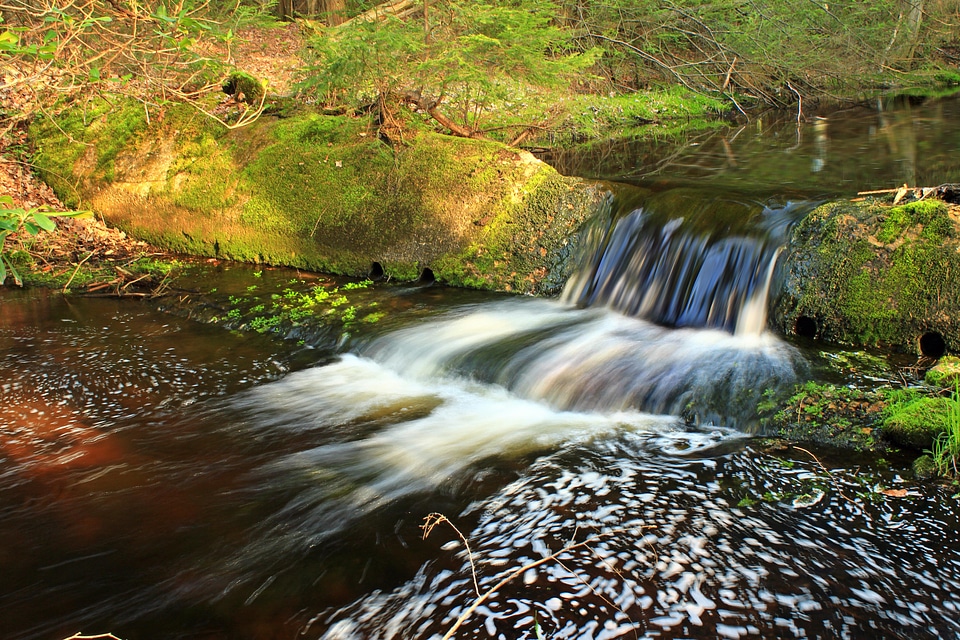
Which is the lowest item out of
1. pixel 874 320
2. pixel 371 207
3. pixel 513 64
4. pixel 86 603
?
pixel 86 603

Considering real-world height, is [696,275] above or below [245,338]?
above

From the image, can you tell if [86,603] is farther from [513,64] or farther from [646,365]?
[513,64]

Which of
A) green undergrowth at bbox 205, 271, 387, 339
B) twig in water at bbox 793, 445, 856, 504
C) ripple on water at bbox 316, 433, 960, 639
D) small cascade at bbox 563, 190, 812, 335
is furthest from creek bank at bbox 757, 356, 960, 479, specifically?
green undergrowth at bbox 205, 271, 387, 339

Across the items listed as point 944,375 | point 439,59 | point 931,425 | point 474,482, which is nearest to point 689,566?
point 474,482

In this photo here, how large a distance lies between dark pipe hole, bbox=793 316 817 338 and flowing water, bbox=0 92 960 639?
0.28 meters

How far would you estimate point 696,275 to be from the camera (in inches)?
261

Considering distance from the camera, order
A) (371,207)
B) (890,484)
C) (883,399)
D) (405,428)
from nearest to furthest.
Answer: (890,484) → (883,399) → (405,428) → (371,207)

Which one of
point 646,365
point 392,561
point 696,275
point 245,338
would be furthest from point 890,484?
point 245,338

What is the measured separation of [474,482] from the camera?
4176mm

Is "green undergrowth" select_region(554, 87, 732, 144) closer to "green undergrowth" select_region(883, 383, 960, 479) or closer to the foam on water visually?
the foam on water

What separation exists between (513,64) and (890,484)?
6.74 m

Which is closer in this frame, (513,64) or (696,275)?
(696,275)

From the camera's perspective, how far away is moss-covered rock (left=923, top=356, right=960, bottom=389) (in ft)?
15.2

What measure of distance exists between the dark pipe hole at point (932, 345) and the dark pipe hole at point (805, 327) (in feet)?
2.44
